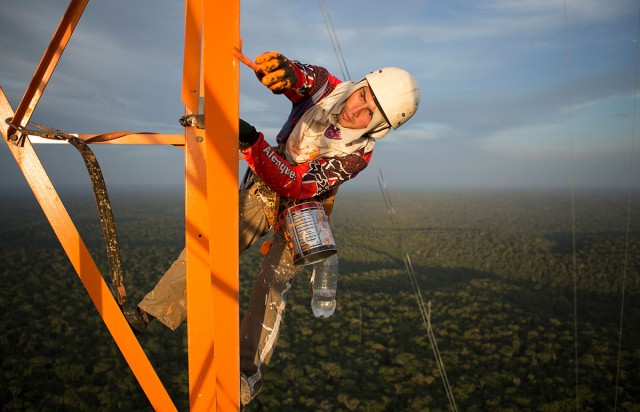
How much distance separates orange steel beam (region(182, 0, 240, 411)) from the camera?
1.80m

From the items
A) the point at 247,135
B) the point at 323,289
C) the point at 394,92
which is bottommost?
the point at 323,289

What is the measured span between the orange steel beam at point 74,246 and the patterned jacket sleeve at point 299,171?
1180 mm

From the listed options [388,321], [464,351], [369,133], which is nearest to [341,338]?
[388,321]

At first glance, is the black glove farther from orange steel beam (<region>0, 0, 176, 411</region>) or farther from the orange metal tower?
orange steel beam (<region>0, 0, 176, 411</region>)

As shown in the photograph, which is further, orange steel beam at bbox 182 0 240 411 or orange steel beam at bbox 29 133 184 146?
orange steel beam at bbox 29 133 184 146

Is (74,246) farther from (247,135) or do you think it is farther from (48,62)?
(247,135)

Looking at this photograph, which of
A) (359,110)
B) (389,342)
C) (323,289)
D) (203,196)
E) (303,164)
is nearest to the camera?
(203,196)

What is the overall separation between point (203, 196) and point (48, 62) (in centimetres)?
123

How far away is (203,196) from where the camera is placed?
2162mm

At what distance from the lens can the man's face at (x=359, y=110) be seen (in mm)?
3215

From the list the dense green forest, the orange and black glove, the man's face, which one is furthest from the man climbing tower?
the dense green forest

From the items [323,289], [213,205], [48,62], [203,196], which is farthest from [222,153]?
[323,289]

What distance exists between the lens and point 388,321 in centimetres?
1459

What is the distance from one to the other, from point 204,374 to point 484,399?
10.2 meters
